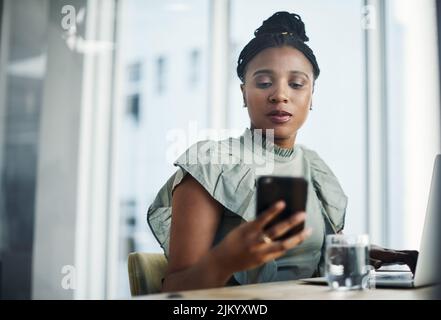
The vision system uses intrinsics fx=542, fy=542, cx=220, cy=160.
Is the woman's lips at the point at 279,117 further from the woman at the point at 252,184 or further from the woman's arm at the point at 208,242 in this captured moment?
the woman's arm at the point at 208,242

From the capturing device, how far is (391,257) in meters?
1.16

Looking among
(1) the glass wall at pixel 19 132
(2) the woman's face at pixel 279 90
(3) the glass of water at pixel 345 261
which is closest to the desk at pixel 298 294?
(3) the glass of water at pixel 345 261

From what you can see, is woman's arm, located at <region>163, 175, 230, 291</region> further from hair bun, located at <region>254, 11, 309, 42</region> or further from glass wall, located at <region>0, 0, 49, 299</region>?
glass wall, located at <region>0, 0, 49, 299</region>

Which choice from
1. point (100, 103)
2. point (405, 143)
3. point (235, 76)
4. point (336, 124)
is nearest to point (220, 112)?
→ point (235, 76)

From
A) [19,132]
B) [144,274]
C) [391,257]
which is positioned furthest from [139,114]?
[391,257]

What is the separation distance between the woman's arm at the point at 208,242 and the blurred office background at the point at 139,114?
0.31 m

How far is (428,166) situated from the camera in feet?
5.46

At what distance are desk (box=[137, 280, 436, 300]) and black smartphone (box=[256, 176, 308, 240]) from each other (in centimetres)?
9

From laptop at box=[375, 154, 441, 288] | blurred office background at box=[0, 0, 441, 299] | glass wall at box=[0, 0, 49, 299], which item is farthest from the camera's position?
glass wall at box=[0, 0, 49, 299]

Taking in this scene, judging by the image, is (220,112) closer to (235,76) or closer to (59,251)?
(235,76)

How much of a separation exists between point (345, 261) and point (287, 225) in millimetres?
130

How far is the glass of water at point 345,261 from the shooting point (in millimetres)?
812

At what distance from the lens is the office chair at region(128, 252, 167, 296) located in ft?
3.42

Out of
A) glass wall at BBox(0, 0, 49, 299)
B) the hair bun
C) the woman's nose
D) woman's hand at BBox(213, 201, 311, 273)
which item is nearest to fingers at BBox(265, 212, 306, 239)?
woman's hand at BBox(213, 201, 311, 273)
